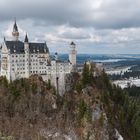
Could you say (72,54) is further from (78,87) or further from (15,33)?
(15,33)

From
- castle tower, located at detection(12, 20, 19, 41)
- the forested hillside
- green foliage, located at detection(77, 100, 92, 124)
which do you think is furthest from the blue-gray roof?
green foliage, located at detection(77, 100, 92, 124)

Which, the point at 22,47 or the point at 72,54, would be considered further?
the point at 72,54

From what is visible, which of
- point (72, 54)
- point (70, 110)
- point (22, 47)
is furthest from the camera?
point (72, 54)

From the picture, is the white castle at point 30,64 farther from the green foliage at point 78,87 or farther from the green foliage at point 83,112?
the green foliage at point 83,112

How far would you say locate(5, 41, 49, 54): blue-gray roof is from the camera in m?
98.7

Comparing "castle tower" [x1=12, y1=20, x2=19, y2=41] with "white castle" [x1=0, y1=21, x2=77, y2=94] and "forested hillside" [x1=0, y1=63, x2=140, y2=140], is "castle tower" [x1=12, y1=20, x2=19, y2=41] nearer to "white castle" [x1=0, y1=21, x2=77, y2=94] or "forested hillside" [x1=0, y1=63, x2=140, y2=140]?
"white castle" [x1=0, y1=21, x2=77, y2=94]

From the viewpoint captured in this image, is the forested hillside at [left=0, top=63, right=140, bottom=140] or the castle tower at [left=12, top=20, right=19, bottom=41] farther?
the castle tower at [left=12, top=20, right=19, bottom=41]

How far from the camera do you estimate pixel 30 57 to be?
100m

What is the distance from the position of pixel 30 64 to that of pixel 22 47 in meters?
5.32

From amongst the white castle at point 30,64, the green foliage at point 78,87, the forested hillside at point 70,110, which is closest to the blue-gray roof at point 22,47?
the white castle at point 30,64

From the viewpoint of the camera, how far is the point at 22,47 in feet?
329

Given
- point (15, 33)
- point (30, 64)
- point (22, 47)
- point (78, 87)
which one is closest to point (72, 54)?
point (30, 64)

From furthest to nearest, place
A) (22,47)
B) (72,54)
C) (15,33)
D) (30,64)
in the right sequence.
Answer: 1. (72,54)
2. (15,33)
3. (22,47)
4. (30,64)

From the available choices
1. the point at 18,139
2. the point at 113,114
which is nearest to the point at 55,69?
the point at 113,114
